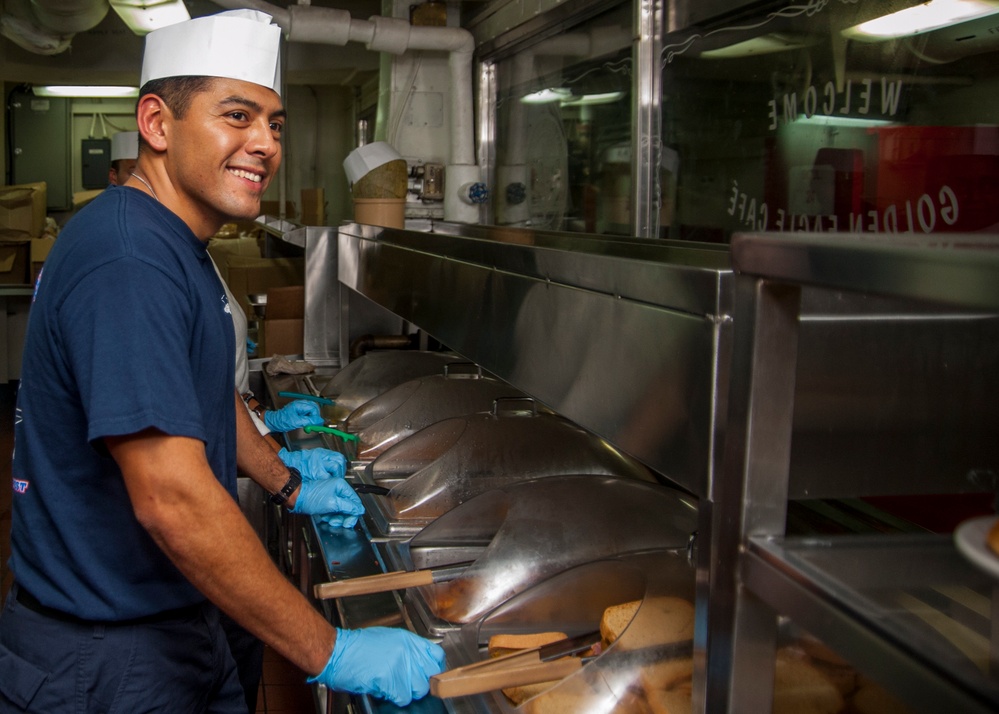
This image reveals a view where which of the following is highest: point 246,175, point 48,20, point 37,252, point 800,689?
point 48,20

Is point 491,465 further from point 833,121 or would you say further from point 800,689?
point 833,121

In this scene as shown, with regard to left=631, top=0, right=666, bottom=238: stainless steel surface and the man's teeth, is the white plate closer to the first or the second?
the man's teeth

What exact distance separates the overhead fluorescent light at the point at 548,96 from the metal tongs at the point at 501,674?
2851 mm

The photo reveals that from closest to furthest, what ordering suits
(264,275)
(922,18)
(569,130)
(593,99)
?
(922,18), (593,99), (569,130), (264,275)

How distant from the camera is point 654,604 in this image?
120 cm

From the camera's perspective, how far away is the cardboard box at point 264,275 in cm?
510

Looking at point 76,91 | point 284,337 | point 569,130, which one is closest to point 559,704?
point 569,130

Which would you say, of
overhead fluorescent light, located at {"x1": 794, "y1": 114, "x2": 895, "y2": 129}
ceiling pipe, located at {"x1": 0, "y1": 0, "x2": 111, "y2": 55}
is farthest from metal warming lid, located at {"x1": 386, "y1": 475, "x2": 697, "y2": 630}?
ceiling pipe, located at {"x1": 0, "y1": 0, "x2": 111, "y2": 55}

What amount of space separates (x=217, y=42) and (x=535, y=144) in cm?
277

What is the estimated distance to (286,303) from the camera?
3.95 m

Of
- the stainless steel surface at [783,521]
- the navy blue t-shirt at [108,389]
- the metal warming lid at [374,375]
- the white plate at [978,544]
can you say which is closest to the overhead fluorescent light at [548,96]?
the metal warming lid at [374,375]

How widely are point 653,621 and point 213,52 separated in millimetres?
1055

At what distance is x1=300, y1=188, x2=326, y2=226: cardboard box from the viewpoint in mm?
5320

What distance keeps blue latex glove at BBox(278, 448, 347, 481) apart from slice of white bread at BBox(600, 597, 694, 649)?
1.08 m
